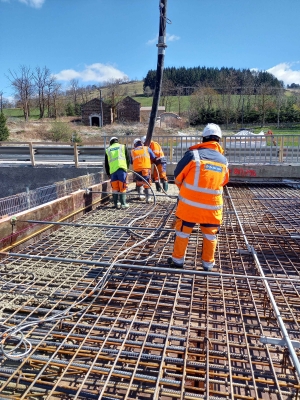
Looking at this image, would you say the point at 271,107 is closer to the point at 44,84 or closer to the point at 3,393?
the point at 44,84

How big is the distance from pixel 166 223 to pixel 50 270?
2.43 meters

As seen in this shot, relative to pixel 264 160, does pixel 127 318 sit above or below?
below

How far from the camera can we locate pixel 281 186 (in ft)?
32.0

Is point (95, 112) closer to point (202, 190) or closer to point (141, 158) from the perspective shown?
point (141, 158)

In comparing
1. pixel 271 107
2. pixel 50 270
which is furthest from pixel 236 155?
pixel 271 107

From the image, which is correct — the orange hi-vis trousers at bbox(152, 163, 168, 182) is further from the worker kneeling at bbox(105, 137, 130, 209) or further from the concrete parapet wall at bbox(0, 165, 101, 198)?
the concrete parapet wall at bbox(0, 165, 101, 198)

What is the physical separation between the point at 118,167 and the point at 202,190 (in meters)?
3.44

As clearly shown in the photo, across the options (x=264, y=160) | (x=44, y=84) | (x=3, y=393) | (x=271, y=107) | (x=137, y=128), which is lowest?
(x=3, y=393)

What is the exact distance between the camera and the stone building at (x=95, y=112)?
44.0 metres

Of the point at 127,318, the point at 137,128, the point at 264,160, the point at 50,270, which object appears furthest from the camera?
the point at 137,128

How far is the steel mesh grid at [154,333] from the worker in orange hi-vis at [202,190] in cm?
52

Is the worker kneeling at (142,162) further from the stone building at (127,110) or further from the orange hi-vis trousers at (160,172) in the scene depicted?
the stone building at (127,110)

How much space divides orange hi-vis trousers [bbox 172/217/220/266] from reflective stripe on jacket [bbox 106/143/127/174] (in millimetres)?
3296

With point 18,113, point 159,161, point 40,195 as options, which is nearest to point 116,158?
point 159,161
